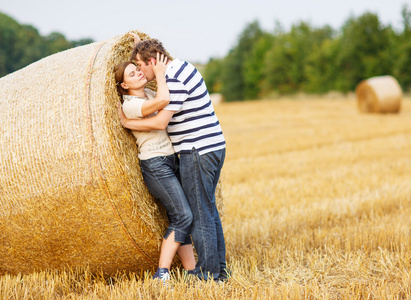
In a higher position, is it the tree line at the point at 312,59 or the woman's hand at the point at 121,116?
the tree line at the point at 312,59

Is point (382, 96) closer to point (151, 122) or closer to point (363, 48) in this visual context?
point (151, 122)

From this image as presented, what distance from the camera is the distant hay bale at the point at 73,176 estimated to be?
315 cm

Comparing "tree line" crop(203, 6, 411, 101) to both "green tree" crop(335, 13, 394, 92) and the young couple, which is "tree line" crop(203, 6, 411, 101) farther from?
the young couple

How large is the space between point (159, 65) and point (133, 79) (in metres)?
0.26

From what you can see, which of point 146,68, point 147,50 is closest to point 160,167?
point 146,68

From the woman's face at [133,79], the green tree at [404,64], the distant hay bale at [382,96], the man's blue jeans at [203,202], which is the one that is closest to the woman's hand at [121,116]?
the woman's face at [133,79]

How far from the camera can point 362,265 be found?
352 centimetres

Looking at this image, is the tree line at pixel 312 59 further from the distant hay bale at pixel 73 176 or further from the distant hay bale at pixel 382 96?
the distant hay bale at pixel 73 176

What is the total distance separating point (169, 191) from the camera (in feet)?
10.8

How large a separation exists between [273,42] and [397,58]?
73.0 feet

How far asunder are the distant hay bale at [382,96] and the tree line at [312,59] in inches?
594

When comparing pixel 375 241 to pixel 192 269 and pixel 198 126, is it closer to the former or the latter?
pixel 192 269

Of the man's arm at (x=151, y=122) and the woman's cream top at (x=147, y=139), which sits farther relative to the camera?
the woman's cream top at (x=147, y=139)

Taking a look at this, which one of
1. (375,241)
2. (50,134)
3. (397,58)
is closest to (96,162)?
(50,134)
